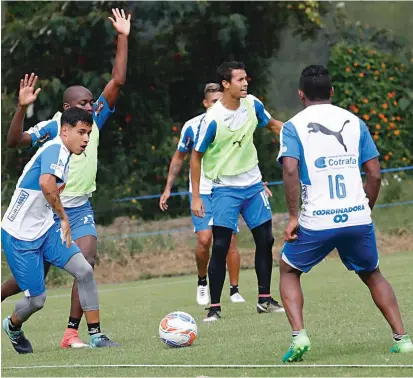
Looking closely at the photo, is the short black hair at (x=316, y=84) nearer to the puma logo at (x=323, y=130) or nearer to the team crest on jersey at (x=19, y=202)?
the puma logo at (x=323, y=130)

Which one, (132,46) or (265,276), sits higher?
(132,46)

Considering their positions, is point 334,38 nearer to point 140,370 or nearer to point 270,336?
point 270,336

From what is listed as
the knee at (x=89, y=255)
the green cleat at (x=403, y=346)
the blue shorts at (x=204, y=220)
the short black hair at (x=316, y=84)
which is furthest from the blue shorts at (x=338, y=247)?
the blue shorts at (x=204, y=220)

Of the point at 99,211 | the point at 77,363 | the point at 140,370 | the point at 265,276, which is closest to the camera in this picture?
the point at 140,370

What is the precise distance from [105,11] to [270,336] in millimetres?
12799

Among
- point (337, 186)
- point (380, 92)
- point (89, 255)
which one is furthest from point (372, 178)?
point (380, 92)

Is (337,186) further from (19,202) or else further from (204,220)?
(204,220)

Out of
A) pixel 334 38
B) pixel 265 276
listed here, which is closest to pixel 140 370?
pixel 265 276

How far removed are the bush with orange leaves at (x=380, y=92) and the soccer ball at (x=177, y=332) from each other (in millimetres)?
14117

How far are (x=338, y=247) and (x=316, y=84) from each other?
1118 mm

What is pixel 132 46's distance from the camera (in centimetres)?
2195

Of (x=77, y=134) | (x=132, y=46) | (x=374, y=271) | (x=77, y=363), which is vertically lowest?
(x=77, y=363)

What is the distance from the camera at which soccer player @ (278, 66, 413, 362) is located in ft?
25.2

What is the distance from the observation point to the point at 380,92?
23.0 metres
